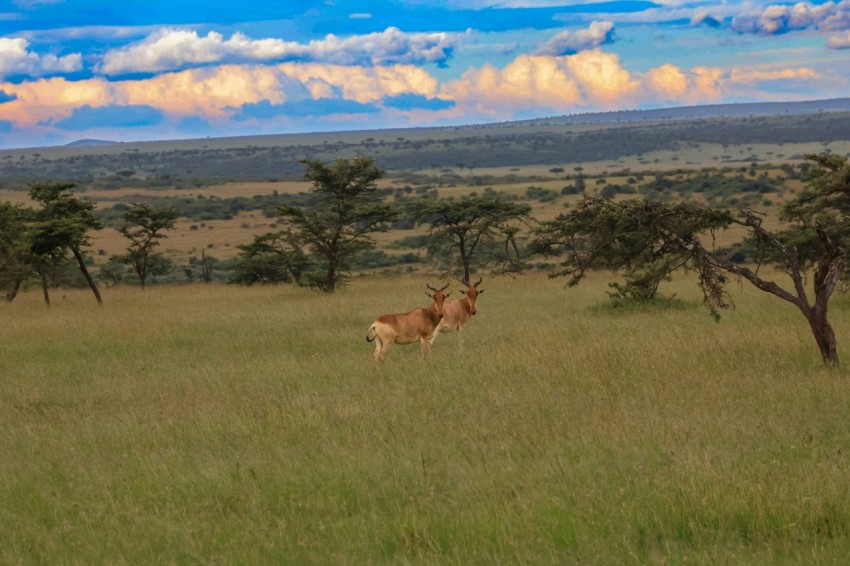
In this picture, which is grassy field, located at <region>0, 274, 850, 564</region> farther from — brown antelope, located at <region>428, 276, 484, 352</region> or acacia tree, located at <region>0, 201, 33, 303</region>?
acacia tree, located at <region>0, 201, 33, 303</region>

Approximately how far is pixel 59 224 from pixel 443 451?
21.3 meters

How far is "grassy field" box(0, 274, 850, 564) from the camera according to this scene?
21.8 ft

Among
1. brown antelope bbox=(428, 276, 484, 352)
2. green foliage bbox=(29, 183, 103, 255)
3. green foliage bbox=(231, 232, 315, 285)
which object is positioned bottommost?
green foliage bbox=(231, 232, 315, 285)

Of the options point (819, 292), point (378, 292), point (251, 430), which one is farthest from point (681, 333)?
point (378, 292)

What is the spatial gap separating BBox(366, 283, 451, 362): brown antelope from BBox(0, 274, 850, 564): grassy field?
0.37 meters

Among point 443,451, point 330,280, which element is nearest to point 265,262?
point 330,280

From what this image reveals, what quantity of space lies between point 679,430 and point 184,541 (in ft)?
16.0

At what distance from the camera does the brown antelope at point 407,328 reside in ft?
50.0

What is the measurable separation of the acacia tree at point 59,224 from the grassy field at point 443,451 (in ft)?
32.8

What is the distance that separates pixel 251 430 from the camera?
1043 centimetres

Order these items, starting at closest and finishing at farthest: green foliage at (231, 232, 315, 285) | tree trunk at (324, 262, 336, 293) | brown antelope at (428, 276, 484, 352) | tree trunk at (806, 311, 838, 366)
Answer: tree trunk at (806, 311, 838, 366), brown antelope at (428, 276, 484, 352), tree trunk at (324, 262, 336, 293), green foliage at (231, 232, 315, 285)

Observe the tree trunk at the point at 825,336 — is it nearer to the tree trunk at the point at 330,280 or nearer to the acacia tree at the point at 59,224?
the tree trunk at the point at 330,280

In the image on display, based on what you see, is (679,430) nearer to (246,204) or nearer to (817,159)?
(817,159)

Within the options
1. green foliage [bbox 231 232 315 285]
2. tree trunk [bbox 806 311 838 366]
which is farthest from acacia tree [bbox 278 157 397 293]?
tree trunk [bbox 806 311 838 366]
